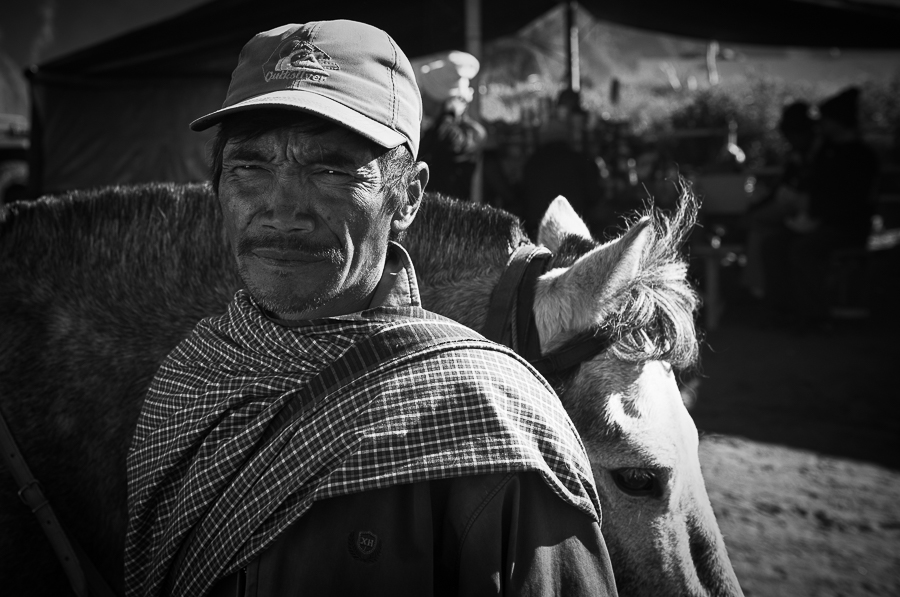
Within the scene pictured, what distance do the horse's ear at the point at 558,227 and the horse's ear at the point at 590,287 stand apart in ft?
1.14

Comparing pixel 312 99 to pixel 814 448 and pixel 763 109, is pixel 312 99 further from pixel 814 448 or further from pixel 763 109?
pixel 763 109

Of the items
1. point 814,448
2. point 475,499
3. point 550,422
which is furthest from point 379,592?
point 814,448

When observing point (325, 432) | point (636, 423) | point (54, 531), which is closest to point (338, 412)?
point (325, 432)

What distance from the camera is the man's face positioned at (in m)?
1.18

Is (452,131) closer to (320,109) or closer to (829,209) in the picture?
(320,109)

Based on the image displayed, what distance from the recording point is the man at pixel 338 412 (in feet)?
3.43

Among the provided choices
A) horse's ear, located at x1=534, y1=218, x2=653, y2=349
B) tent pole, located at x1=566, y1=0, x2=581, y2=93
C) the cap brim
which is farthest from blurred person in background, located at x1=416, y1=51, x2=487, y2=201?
tent pole, located at x1=566, y1=0, x2=581, y2=93

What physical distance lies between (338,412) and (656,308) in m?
0.93

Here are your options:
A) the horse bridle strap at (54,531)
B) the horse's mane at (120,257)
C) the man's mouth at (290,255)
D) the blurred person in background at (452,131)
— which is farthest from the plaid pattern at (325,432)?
the blurred person in background at (452,131)

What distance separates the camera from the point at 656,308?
1676 millimetres

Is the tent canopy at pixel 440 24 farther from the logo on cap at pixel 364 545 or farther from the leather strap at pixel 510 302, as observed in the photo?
the logo on cap at pixel 364 545

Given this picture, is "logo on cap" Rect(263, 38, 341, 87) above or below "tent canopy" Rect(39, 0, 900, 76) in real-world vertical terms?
below

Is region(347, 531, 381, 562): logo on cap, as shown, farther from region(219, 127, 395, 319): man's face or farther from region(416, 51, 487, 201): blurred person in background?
region(416, 51, 487, 201): blurred person in background

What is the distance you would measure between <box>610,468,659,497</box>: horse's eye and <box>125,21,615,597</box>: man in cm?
38
